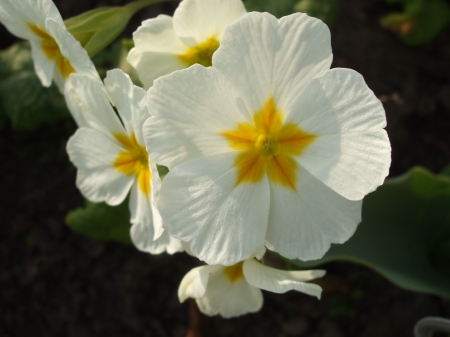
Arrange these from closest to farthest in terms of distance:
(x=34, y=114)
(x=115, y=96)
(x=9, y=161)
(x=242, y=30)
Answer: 1. (x=242, y=30)
2. (x=115, y=96)
3. (x=34, y=114)
4. (x=9, y=161)

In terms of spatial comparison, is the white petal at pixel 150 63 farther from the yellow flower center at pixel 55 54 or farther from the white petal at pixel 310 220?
the white petal at pixel 310 220

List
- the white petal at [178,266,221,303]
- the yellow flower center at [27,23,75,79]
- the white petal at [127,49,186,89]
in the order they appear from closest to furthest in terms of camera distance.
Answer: the white petal at [178,266,221,303], the white petal at [127,49,186,89], the yellow flower center at [27,23,75,79]

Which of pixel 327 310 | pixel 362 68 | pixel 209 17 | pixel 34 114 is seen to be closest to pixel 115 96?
pixel 209 17

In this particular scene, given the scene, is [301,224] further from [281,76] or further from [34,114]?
[34,114]

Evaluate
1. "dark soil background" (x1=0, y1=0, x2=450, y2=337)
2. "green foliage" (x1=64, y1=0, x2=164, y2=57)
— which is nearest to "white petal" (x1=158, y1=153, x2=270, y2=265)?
"green foliage" (x1=64, y1=0, x2=164, y2=57)

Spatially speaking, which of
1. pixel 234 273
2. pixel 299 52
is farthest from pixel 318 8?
pixel 234 273

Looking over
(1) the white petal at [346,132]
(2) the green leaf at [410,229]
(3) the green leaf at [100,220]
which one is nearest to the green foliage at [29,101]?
(3) the green leaf at [100,220]

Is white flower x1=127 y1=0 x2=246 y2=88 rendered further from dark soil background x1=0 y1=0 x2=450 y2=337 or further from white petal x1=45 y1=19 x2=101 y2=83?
dark soil background x1=0 y1=0 x2=450 y2=337
